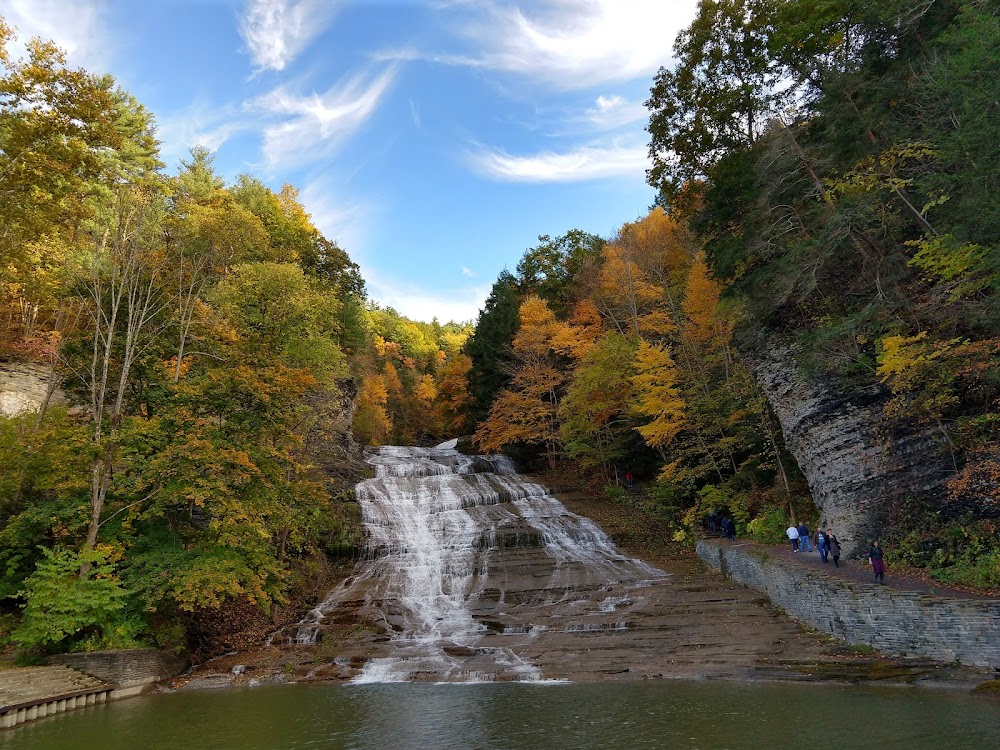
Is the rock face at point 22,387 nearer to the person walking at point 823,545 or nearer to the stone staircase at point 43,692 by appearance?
the stone staircase at point 43,692

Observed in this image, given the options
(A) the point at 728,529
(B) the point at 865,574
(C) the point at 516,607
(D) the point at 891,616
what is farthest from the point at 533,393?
(D) the point at 891,616

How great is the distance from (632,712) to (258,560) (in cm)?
1042

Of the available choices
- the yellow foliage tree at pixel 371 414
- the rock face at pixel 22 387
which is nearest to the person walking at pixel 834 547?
the rock face at pixel 22 387

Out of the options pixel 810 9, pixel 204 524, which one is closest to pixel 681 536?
pixel 204 524

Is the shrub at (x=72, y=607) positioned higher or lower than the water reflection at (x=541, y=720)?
higher

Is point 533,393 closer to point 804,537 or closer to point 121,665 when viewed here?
point 804,537

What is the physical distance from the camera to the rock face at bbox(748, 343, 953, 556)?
13.3 m

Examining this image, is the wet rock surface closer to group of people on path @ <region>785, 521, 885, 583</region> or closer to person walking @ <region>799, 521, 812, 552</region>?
group of people on path @ <region>785, 521, 885, 583</region>

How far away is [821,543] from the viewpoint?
1467 cm

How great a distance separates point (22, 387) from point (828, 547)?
91.0 ft

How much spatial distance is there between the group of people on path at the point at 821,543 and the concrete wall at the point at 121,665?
1764cm

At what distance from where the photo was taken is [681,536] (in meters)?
22.3

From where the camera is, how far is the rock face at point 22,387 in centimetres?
1948

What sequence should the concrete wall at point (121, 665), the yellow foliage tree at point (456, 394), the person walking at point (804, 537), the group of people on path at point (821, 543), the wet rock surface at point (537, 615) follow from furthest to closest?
the yellow foliage tree at point (456, 394)
the person walking at point (804, 537)
the group of people on path at point (821, 543)
the concrete wall at point (121, 665)
the wet rock surface at point (537, 615)
